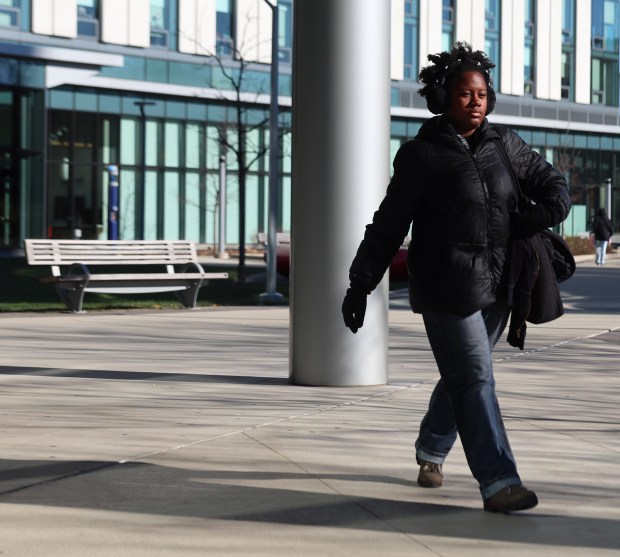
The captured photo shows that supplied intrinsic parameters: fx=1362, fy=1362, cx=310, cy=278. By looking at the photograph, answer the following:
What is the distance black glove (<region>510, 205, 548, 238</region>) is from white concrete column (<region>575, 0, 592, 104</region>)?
6681 cm

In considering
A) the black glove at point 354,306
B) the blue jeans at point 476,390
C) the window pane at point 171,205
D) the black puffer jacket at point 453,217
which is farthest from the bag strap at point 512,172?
the window pane at point 171,205

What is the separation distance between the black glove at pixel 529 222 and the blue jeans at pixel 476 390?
0.98ft

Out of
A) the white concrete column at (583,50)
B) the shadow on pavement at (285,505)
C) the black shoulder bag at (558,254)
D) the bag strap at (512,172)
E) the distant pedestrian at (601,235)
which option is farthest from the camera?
the white concrete column at (583,50)

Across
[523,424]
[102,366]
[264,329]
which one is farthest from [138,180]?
[523,424]

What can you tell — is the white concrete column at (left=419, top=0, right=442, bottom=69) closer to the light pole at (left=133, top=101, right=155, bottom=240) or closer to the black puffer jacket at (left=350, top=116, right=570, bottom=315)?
the light pole at (left=133, top=101, right=155, bottom=240)

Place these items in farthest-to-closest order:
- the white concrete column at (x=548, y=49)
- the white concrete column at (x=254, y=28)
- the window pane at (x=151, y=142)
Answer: the white concrete column at (x=548, y=49) < the white concrete column at (x=254, y=28) < the window pane at (x=151, y=142)

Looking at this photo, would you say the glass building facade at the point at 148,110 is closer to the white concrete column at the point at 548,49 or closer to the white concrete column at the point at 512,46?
the white concrete column at the point at 512,46

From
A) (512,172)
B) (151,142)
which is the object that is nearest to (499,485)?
(512,172)

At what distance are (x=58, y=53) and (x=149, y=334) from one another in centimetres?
2640

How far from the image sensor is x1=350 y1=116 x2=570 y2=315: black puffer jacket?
5367 mm

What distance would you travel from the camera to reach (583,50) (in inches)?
2785

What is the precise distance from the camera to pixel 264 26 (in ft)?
178

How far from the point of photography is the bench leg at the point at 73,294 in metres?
17.9

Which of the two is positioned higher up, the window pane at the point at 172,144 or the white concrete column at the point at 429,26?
the white concrete column at the point at 429,26
